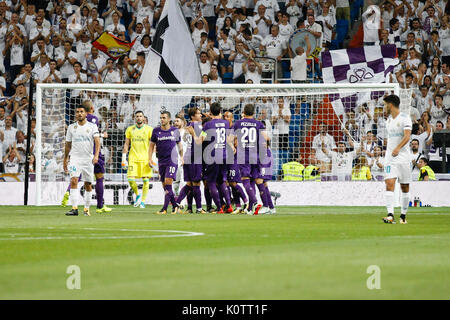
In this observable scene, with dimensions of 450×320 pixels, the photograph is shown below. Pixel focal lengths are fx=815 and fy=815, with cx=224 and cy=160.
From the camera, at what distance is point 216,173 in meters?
17.1

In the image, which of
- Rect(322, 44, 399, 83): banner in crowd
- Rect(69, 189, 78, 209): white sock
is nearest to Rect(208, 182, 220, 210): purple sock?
Rect(69, 189, 78, 209): white sock

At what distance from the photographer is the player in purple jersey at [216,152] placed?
54.5ft

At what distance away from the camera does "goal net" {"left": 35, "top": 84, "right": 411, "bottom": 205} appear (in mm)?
21016

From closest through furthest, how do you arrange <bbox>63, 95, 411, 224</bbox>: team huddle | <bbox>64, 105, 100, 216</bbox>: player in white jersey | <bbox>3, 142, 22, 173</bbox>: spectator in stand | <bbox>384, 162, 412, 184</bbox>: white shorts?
<bbox>384, 162, 412, 184</bbox>: white shorts < <bbox>64, 105, 100, 216</bbox>: player in white jersey < <bbox>63, 95, 411, 224</bbox>: team huddle < <bbox>3, 142, 22, 173</bbox>: spectator in stand

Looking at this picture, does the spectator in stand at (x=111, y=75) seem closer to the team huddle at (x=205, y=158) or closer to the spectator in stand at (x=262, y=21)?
the spectator in stand at (x=262, y=21)

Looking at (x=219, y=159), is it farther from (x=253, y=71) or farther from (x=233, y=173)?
(x=253, y=71)

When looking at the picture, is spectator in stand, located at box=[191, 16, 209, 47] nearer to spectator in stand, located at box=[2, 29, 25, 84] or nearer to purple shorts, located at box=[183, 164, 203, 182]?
spectator in stand, located at box=[2, 29, 25, 84]

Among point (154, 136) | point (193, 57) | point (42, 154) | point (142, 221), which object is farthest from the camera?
point (193, 57)

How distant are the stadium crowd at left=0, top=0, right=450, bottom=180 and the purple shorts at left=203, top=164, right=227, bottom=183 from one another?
4434 mm
